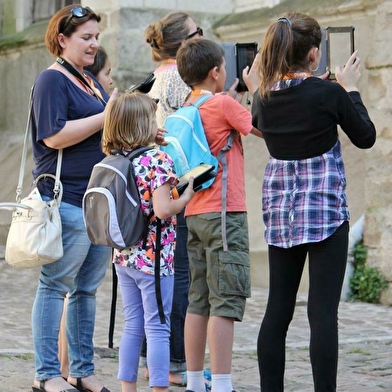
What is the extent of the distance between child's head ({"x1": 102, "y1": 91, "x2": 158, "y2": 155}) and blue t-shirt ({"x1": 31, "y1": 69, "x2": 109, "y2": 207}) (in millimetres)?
399

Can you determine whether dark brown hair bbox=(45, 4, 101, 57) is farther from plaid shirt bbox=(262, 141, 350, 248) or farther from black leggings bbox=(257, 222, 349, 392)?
black leggings bbox=(257, 222, 349, 392)

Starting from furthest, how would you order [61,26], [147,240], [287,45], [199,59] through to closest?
[61,26] → [199,59] → [147,240] → [287,45]

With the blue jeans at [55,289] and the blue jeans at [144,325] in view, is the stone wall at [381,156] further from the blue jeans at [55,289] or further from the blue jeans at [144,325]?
the blue jeans at [144,325]

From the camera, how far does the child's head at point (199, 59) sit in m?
4.80

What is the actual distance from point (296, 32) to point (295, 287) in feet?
3.35

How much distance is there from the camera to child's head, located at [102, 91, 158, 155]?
435cm

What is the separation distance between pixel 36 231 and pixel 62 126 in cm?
48

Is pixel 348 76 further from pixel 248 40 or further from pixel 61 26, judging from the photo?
pixel 248 40

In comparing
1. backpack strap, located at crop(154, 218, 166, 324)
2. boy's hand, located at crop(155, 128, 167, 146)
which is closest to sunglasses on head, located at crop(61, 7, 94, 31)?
boy's hand, located at crop(155, 128, 167, 146)

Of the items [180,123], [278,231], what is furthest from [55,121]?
[278,231]

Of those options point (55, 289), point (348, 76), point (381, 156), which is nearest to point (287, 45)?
point (348, 76)

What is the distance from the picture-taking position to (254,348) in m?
6.27

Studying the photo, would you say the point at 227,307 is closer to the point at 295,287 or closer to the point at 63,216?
the point at 295,287

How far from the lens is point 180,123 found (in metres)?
4.76
